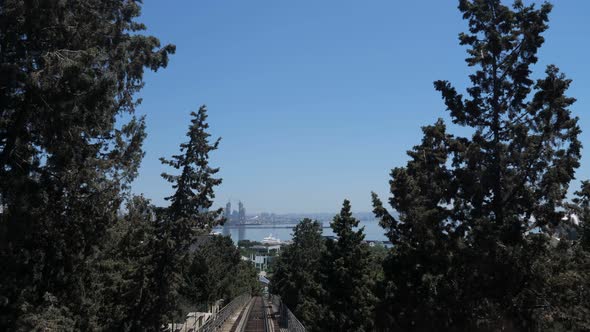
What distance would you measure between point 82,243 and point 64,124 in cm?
518

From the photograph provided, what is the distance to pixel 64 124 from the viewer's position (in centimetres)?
1486

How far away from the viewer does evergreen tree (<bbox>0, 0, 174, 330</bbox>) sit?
14492mm

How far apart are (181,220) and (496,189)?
672 inches

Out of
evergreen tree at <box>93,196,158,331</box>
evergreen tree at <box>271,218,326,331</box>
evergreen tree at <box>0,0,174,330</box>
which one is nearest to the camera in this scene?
evergreen tree at <box>0,0,174,330</box>

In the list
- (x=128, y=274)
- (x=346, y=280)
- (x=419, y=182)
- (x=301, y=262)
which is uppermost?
(x=419, y=182)

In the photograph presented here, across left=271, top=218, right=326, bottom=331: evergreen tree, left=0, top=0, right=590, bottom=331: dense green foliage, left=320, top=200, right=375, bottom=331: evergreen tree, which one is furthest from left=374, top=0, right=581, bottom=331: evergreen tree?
left=271, top=218, right=326, bottom=331: evergreen tree

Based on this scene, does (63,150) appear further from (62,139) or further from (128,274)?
(128,274)

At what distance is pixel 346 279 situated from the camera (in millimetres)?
30078

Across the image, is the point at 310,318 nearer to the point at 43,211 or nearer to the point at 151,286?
the point at 151,286

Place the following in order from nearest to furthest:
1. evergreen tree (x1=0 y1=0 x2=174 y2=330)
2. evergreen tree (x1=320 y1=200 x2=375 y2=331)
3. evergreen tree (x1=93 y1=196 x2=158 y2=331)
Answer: evergreen tree (x1=0 y1=0 x2=174 y2=330) < evergreen tree (x1=93 y1=196 x2=158 y2=331) < evergreen tree (x1=320 y1=200 x2=375 y2=331)

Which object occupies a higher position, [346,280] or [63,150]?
[63,150]

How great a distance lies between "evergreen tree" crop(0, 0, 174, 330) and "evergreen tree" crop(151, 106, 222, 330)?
27.9 feet

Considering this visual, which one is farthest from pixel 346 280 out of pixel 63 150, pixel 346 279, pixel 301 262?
pixel 301 262

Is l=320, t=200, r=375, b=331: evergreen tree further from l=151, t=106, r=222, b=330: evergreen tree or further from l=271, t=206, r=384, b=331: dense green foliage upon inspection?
l=151, t=106, r=222, b=330: evergreen tree
